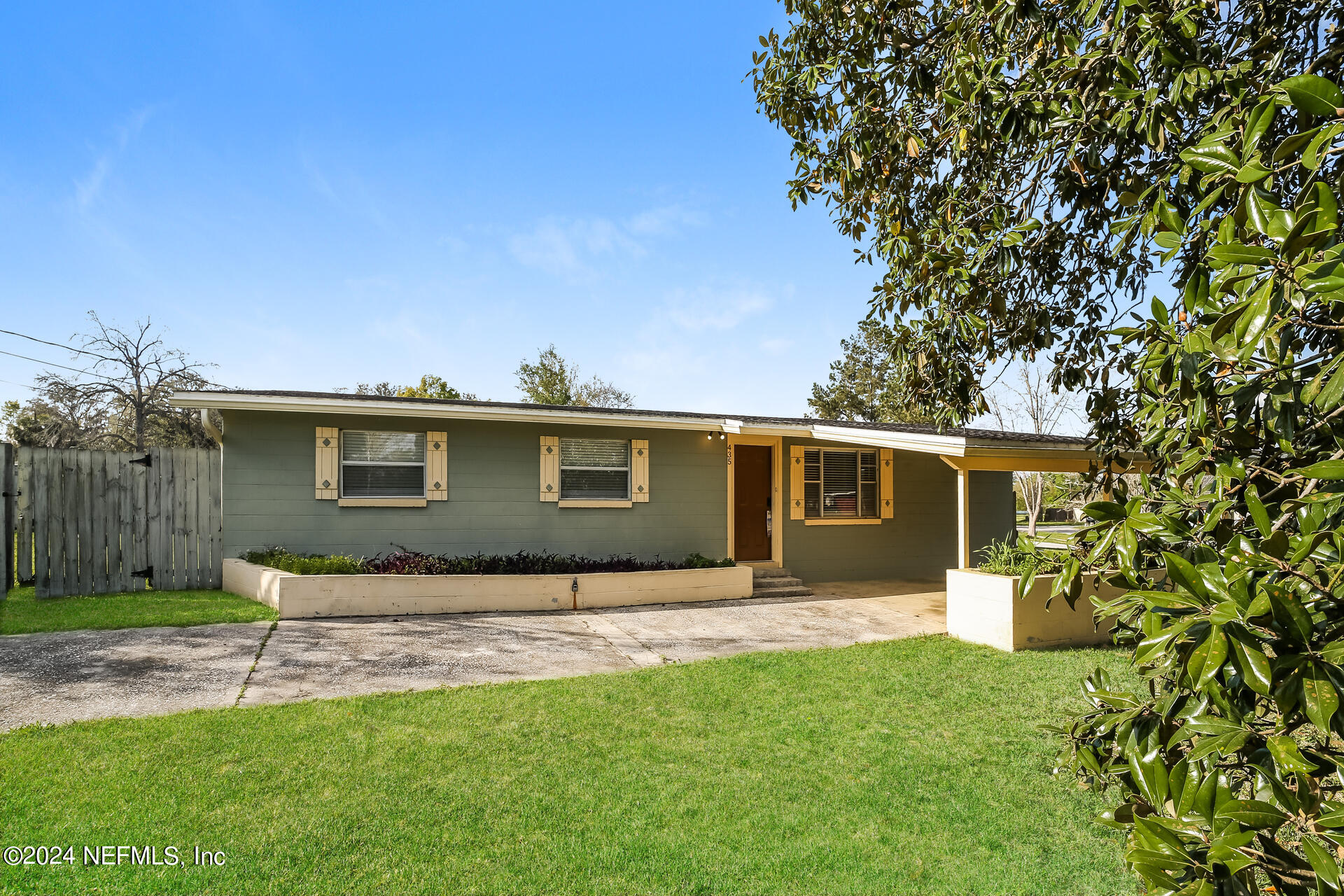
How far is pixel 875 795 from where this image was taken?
3607 millimetres

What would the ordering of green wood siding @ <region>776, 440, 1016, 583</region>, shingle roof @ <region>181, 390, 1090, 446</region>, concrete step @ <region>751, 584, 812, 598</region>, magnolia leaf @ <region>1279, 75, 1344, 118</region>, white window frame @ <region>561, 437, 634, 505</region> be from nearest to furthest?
magnolia leaf @ <region>1279, 75, 1344, 118</region>
shingle roof @ <region>181, 390, 1090, 446</region>
concrete step @ <region>751, 584, 812, 598</region>
white window frame @ <region>561, 437, 634, 505</region>
green wood siding @ <region>776, 440, 1016, 583</region>

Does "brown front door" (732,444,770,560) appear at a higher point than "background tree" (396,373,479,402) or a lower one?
lower

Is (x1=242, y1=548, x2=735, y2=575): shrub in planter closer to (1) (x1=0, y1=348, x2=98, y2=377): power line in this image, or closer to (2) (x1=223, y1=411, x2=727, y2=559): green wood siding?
(2) (x1=223, y1=411, x2=727, y2=559): green wood siding

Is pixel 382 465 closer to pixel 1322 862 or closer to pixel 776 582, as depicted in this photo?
pixel 776 582

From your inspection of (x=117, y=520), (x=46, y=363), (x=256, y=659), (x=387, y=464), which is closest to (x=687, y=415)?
(x=387, y=464)

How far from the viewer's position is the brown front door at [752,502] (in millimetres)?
12266

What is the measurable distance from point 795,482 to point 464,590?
5904 millimetres

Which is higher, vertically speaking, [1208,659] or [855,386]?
[855,386]

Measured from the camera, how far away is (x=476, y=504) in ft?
34.1

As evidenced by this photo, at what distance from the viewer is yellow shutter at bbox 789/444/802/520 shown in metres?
12.0

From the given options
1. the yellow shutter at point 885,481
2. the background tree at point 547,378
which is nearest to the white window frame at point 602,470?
the yellow shutter at point 885,481

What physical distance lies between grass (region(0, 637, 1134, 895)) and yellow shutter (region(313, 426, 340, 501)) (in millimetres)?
5403

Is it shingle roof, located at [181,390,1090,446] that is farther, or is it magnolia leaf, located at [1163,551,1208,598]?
shingle roof, located at [181,390,1090,446]

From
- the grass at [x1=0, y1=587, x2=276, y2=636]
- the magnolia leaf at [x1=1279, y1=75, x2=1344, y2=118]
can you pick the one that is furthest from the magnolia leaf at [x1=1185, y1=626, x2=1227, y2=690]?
the grass at [x1=0, y1=587, x2=276, y2=636]
